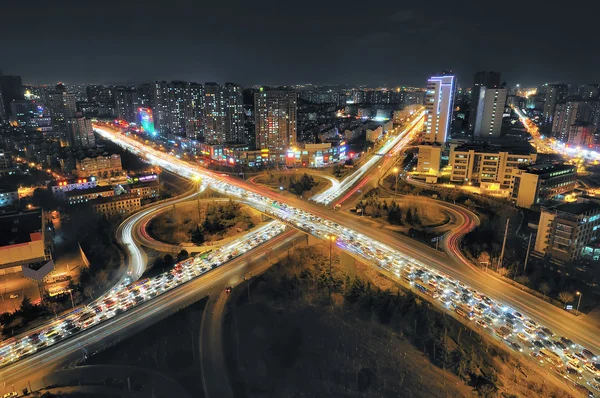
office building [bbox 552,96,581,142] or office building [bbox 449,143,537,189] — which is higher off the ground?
office building [bbox 552,96,581,142]

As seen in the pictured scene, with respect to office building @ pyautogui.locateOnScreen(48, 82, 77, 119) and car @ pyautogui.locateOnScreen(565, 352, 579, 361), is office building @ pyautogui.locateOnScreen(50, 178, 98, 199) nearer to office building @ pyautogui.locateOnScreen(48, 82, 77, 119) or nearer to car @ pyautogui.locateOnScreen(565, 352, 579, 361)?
office building @ pyautogui.locateOnScreen(48, 82, 77, 119)

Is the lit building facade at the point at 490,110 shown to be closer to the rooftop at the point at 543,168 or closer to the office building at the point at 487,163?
the office building at the point at 487,163

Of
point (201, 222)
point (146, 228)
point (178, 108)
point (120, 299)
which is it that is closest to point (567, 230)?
point (201, 222)

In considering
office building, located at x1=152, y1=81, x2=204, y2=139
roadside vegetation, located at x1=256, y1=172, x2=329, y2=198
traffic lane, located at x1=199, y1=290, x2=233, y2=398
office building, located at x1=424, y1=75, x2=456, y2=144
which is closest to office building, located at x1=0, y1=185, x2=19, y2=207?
roadside vegetation, located at x1=256, y1=172, x2=329, y2=198

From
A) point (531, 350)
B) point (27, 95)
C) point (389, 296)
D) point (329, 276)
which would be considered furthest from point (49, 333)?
point (27, 95)

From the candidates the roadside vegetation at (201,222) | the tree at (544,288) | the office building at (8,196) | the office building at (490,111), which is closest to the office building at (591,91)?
the office building at (490,111)

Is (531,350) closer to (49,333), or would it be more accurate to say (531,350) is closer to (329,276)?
(329,276)
